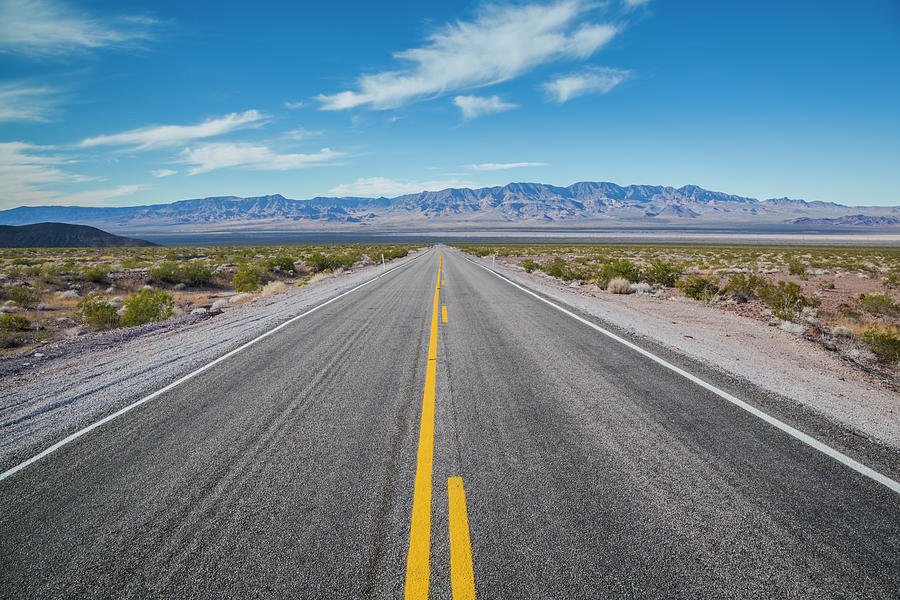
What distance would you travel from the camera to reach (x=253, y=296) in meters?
17.4

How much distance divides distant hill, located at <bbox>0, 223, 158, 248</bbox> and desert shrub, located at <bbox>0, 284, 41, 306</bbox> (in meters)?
95.4

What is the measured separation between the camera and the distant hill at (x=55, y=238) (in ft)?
300

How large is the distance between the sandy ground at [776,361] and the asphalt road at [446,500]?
3.89 ft

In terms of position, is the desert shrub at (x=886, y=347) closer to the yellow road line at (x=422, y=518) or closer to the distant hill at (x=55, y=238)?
the yellow road line at (x=422, y=518)

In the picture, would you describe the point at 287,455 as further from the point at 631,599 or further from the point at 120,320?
the point at 120,320

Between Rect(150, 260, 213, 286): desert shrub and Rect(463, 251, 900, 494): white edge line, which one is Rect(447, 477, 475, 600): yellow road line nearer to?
Rect(463, 251, 900, 494): white edge line

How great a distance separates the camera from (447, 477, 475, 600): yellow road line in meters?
2.25

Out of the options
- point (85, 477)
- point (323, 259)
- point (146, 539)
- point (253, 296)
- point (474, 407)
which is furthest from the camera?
point (323, 259)

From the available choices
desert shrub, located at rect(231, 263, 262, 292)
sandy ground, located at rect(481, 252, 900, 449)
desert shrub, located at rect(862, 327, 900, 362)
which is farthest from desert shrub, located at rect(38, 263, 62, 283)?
desert shrub, located at rect(862, 327, 900, 362)

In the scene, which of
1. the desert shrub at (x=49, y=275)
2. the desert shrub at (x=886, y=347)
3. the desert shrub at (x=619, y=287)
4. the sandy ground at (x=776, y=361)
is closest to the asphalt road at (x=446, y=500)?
the sandy ground at (x=776, y=361)

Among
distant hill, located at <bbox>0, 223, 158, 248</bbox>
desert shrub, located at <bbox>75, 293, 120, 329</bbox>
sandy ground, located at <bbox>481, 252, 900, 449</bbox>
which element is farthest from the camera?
distant hill, located at <bbox>0, 223, 158, 248</bbox>

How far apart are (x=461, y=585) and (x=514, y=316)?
810 centimetres

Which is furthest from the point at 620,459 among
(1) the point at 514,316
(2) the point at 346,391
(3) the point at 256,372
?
(1) the point at 514,316

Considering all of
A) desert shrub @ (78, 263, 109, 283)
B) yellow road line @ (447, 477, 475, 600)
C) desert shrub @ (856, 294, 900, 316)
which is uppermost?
desert shrub @ (78, 263, 109, 283)
